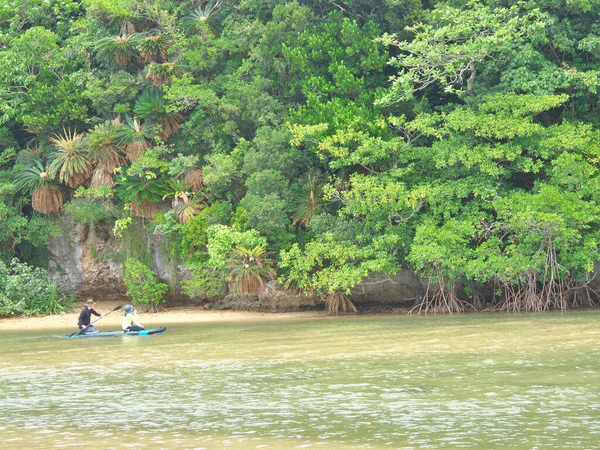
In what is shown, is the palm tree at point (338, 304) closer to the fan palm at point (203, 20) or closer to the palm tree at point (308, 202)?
the palm tree at point (308, 202)

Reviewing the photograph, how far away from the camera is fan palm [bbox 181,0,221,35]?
29.6 metres

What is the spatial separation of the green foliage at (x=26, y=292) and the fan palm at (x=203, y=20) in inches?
376

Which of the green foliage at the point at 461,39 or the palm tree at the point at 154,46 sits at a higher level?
the palm tree at the point at 154,46

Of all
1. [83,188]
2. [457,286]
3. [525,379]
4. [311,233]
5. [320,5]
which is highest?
[320,5]

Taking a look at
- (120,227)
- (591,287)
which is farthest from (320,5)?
(591,287)

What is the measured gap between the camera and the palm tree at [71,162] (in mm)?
28203

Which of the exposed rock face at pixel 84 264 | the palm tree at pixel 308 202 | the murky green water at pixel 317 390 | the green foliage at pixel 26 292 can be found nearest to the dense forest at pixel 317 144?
the palm tree at pixel 308 202

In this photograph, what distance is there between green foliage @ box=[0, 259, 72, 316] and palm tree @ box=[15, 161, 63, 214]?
2.05 metres

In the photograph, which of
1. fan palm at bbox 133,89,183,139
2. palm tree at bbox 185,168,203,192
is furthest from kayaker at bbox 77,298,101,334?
fan palm at bbox 133,89,183,139

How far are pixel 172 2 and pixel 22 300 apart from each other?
11.7m

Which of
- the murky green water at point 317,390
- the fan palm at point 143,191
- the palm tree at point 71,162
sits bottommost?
the murky green water at point 317,390

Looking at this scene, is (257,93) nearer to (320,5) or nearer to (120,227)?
(320,5)

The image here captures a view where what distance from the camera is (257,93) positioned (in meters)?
27.4

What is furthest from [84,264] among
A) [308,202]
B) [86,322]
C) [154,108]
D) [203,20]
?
[203,20]
